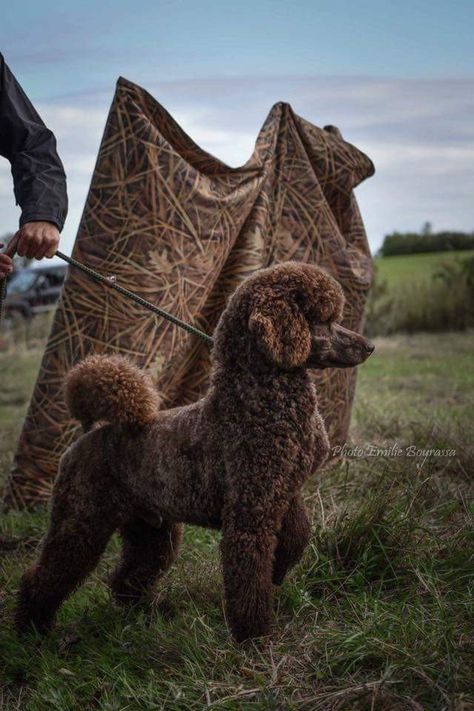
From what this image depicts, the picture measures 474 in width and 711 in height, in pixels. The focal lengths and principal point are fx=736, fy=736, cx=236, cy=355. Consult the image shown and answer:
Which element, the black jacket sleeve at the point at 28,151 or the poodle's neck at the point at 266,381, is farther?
the black jacket sleeve at the point at 28,151

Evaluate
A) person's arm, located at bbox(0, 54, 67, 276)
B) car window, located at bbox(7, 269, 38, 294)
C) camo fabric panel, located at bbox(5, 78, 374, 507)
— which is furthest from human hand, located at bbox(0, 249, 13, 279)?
car window, located at bbox(7, 269, 38, 294)

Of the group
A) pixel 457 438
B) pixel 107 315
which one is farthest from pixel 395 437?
pixel 107 315

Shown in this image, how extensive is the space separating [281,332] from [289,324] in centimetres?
4

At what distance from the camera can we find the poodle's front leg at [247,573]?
2.49 metres

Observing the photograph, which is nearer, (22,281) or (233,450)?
(233,450)

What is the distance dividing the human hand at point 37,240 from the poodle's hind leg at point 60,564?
3.50ft

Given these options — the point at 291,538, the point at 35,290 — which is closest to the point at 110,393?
the point at 291,538

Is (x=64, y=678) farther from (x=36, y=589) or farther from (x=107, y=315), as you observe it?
(x=107, y=315)

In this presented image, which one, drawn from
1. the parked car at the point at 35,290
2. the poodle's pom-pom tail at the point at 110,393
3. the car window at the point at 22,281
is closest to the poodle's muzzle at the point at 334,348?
the poodle's pom-pom tail at the point at 110,393

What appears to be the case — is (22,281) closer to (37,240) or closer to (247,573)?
(37,240)

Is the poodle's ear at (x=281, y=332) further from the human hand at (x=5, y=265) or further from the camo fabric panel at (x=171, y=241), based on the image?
the camo fabric panel at (x=171, y=241)

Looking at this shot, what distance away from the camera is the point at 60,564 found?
296 centimetres

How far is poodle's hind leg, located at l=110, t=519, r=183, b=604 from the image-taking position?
3127 mm

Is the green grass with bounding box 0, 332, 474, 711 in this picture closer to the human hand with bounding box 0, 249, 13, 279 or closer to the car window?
the human hand with bounding box 0, 249, 13, 279
